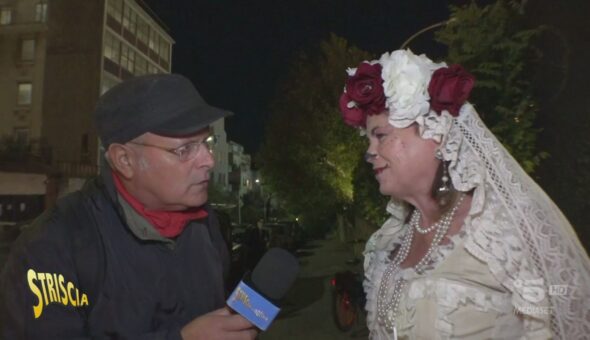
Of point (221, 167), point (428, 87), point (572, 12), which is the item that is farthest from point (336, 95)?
point (221, 167)

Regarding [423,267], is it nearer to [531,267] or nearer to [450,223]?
[450,223]

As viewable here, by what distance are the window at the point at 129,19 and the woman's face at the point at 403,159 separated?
39.4 metres

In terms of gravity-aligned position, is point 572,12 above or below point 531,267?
above

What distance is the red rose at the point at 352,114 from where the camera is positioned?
2285 millimetres

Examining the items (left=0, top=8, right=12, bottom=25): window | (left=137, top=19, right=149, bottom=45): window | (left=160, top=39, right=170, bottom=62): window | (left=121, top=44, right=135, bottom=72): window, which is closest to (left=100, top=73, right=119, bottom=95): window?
(left=121, top=44, right=135, bottom=72): window

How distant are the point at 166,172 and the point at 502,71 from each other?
360 centimetres

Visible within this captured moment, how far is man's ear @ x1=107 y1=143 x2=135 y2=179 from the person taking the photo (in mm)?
1983

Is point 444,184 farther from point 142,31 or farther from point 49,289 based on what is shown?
point 142,31

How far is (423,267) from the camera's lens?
2113 millimetres

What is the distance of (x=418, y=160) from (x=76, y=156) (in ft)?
112

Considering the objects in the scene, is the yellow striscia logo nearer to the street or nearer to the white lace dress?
the white lace dress

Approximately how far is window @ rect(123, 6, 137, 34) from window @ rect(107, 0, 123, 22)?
847mm

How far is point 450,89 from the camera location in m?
2.07

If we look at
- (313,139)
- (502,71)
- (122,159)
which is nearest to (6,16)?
(313,139)
